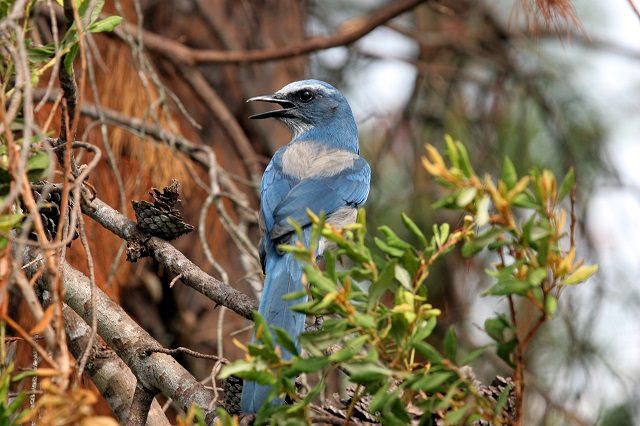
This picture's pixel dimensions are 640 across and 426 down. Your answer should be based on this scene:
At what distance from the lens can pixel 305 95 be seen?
17.5 ft

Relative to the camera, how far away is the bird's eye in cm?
533

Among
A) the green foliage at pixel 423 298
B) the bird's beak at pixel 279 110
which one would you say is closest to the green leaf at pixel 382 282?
the green foliage at pixel 423 298

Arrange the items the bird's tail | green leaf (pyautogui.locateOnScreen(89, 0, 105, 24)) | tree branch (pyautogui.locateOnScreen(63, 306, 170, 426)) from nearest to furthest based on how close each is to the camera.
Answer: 1. green leaf (pyautogui.locateOnScreen(89, 0, 105, 24))
2. tree branch (pyautogui.locateOnScreen(63, 306, 170, 426))
3. the bird's tail

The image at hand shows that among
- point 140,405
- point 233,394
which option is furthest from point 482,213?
point 140,405

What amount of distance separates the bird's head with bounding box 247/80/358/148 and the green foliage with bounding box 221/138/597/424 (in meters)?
3.38

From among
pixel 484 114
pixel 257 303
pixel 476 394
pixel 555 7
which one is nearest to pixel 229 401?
pixel 257 303

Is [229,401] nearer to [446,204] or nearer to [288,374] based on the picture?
[288,374]

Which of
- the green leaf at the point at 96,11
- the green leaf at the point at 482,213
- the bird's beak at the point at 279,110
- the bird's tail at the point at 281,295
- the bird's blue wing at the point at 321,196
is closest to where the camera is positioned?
the green leaf at the point at 482,213

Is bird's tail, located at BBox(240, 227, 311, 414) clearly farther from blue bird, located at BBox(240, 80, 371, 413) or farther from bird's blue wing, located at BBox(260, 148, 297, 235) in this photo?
bird's blue wing, located at BBox(260, 148, 297, 235)

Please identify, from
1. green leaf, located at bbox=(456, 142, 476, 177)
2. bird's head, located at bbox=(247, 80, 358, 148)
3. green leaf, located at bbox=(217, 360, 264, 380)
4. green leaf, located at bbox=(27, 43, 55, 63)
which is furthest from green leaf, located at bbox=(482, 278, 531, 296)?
bird's head, located at bbox=(247, 80, 358, 148)

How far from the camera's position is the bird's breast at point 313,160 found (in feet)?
14.6

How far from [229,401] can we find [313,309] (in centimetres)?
85

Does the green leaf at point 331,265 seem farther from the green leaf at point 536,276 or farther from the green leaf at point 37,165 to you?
the green leaf at point 37,165

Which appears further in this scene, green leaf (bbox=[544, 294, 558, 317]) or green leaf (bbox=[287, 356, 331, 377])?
green leaf (bbox=[287, 356, 331, 377])
